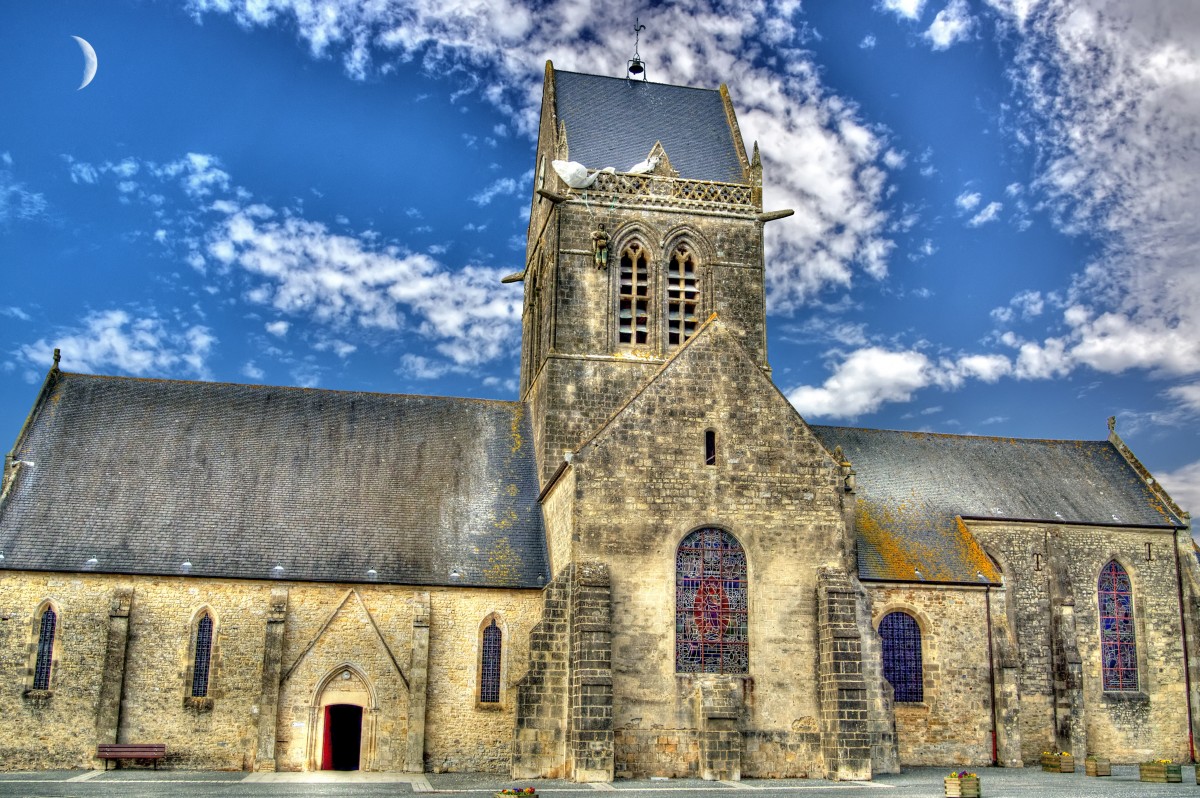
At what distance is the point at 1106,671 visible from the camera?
32.4 m

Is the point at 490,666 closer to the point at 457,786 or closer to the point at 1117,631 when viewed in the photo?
the point at 457,786

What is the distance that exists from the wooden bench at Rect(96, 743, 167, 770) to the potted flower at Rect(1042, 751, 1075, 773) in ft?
73.9

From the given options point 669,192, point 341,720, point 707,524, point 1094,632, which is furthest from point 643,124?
point 1094,632

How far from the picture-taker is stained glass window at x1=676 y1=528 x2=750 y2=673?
→ 24609 millimetres

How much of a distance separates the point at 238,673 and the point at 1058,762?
21.2 m

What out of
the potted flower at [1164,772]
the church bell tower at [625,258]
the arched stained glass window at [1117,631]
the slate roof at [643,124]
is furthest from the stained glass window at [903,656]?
the slate roof at [643,124]

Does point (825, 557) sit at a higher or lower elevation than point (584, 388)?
lower

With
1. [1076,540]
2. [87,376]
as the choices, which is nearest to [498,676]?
[87,376]

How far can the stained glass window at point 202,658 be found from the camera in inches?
1034

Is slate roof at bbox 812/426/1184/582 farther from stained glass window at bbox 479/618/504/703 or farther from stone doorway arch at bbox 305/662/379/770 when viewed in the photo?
stone doorway arch at bbox 305/662/379/770

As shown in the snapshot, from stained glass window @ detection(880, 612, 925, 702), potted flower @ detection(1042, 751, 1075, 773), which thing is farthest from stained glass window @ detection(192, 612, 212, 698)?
potted flower @ detection(1042, 751, 1075, 773)

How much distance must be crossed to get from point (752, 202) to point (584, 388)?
8.17m

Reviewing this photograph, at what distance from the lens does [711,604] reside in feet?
81.9

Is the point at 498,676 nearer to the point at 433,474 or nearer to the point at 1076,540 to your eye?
the point at 433,474
